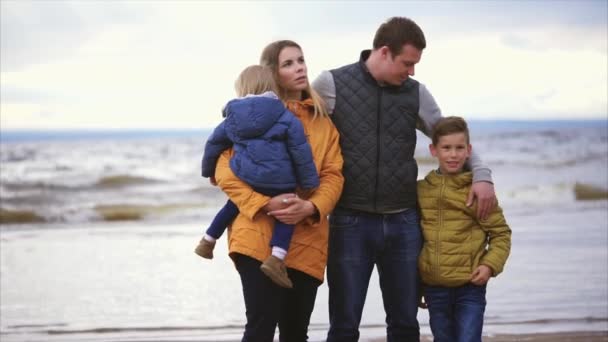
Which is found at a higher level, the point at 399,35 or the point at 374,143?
the point at 399,35

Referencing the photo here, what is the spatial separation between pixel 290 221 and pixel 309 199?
0.47 ft

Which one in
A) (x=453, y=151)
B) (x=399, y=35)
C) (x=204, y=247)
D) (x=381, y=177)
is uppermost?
(x=399, y=35)

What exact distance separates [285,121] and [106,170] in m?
25.9

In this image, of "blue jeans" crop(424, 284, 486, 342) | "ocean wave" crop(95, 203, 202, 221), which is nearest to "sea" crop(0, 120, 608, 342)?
"ocean wave" crop(95, 203, 202, 221)

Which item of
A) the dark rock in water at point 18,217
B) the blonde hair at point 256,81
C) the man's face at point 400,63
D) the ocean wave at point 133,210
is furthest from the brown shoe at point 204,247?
the dark rock in water at point 18,217

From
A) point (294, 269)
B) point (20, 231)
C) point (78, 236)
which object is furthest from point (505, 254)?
point (20, 231)

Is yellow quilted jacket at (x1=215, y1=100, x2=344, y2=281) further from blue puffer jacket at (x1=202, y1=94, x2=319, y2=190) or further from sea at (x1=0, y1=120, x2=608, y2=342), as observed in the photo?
sea at (x1=0, y1=120, x2=608, y2=342)

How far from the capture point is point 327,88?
391 cm

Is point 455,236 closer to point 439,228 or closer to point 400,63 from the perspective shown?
point 439,228

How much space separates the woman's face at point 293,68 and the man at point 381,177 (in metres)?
0.26

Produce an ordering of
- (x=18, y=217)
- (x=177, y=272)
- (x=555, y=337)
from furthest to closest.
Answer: (x=18, y=217), (x=177, y=272), (x=555, y=337)

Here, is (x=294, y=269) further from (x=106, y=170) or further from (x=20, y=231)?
(x=106, y=170)

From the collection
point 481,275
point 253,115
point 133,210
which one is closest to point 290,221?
point 253,115

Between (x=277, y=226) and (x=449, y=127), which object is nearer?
(x=277, y=226)
